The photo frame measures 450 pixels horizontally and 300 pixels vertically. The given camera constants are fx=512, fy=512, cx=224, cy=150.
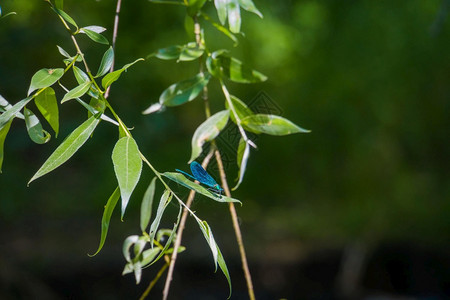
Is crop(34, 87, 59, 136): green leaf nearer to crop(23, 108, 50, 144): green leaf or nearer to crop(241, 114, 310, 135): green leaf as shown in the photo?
crop(23, 108, 50, 144): green leaf

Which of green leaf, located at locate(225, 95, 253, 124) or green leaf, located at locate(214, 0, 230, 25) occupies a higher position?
green leaf, located at locate(214, 0, 230, 25)

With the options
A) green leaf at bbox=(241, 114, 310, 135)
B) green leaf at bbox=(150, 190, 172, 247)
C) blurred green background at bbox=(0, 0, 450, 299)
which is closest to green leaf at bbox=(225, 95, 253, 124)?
green leaf at bbox=(241, 114, 310, 135)

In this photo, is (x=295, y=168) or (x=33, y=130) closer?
(x=33, y=130)

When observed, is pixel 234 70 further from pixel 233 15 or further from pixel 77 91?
pixel 77 91

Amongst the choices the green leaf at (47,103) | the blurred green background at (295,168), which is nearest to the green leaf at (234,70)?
the green leaf at (47,103)

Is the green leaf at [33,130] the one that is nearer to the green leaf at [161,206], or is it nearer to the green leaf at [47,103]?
the green leaf at [47,103]

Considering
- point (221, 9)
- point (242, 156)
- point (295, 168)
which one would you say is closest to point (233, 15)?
point (221, 9)

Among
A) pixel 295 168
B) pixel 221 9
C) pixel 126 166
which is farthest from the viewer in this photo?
pixel 295 168
